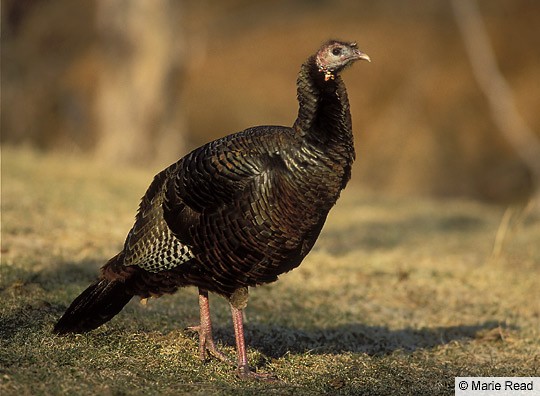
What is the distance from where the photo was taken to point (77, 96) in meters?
19.8

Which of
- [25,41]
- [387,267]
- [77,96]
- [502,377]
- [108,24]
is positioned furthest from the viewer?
[77,96]

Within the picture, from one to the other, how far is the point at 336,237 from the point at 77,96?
11418 millimetres

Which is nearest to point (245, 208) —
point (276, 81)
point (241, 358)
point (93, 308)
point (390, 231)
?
point (241, 358)

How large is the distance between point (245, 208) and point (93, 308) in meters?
1.08

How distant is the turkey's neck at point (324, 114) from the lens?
4887 millimetres

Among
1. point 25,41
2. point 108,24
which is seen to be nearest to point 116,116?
point 108,24

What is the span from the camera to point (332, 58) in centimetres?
499

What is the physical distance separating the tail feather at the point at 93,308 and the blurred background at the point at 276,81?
8989 millimetres

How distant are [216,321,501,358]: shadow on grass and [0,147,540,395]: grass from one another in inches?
0.6

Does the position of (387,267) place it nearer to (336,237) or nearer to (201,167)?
(336,237)

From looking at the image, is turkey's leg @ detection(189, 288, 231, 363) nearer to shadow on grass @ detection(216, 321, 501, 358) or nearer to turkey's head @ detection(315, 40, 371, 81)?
shadow on grass @ detection(216, 321, 501, 358)

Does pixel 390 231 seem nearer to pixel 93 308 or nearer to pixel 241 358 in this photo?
pixel 241 358

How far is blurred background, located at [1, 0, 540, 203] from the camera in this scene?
49.2 feet

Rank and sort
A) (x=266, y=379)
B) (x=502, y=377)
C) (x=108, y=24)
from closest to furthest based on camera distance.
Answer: (x=266, y=379), (x=502, y=377), (x=108, y=24)
